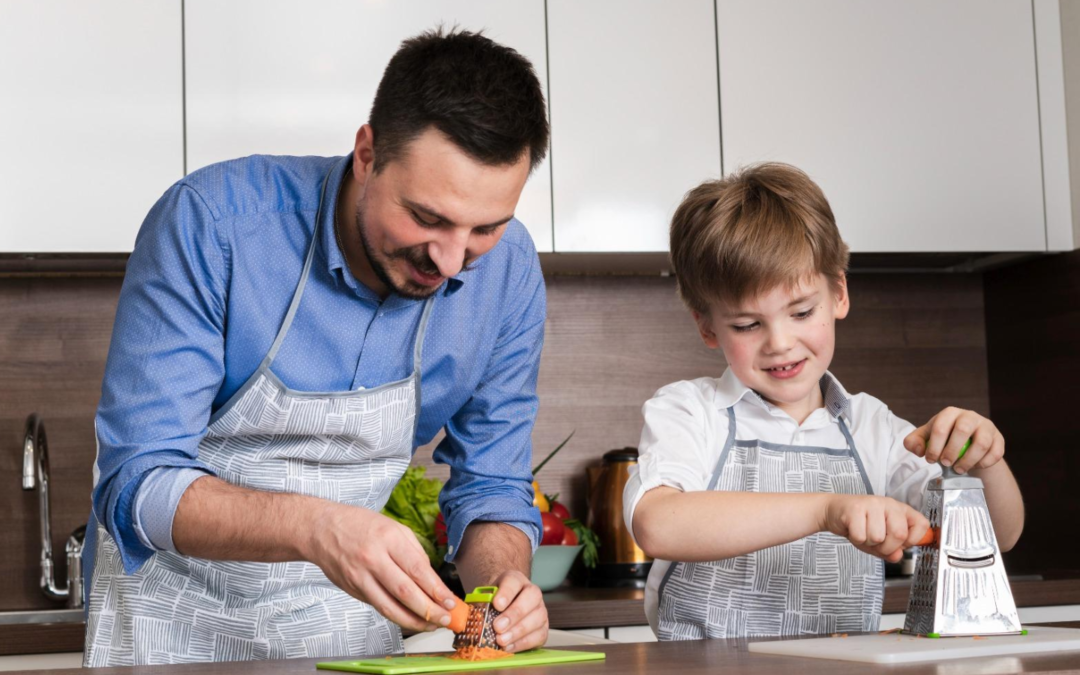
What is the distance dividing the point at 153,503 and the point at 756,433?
735 millimetres

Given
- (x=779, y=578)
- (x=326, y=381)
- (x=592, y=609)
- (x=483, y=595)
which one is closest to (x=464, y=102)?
(x=326, y=381)

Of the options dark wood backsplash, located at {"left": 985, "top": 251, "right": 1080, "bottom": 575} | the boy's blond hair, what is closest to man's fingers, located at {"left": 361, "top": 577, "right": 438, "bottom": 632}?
the boy's blond hair

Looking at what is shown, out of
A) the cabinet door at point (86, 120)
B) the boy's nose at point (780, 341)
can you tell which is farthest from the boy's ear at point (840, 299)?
the cabinet door at point (86, 120)

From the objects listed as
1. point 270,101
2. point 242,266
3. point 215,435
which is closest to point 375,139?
point 242,266

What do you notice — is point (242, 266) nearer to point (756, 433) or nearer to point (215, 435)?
point (215, 435)

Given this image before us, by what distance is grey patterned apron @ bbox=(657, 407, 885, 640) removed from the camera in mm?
1406

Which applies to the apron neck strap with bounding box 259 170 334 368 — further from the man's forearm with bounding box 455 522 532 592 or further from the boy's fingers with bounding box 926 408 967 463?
the boy's fingers with bounding box 926 408 967 463

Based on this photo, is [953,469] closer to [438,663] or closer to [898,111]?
[438,663]

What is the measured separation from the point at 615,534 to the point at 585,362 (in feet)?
1.41

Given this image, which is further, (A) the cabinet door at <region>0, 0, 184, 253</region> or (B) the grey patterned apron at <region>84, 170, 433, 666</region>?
(A) the cabinet door at <region>0, 0, 184, 253</region>

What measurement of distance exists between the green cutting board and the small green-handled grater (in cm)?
2

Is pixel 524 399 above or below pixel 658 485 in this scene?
above

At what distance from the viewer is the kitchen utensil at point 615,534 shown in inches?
89.9

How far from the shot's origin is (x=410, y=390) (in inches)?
53.8
